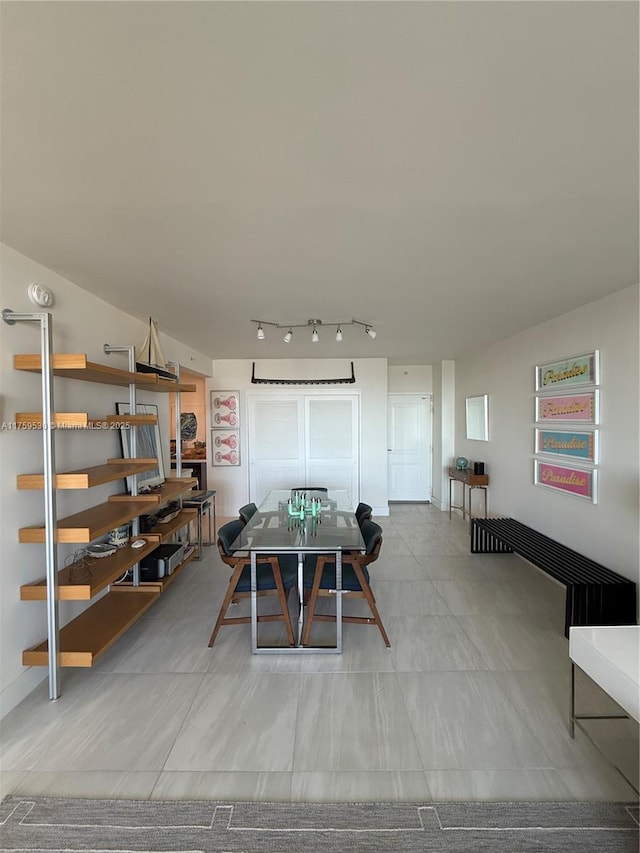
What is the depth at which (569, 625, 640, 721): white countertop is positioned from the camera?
1.48m

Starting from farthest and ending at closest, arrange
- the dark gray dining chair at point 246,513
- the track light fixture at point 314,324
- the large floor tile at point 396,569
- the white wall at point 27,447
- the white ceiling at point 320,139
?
1. the large floor tile at point 396,569
2. the track light fixture at point 314,324
3. the dark gray dining chair at point 246,513
4. the white wall at point 27,447
5. the white ceiling at point 320,139

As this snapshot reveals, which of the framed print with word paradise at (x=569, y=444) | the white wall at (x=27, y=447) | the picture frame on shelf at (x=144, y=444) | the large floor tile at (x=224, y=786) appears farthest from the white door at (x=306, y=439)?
the large floor tile at (x=224, y=786)

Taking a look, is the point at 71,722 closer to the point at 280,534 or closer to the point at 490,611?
the point at 280,534

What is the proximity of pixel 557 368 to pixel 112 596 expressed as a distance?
4.15 meters

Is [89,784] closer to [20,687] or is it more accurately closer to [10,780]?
[10,780]

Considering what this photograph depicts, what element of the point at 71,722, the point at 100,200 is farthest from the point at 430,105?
the point at 71,722

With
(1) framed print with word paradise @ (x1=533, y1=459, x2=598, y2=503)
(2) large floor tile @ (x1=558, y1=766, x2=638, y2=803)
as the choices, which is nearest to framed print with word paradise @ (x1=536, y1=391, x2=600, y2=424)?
(1) framed print with word paradise @ (x1=533, y1=459, x2=598, y2=503)

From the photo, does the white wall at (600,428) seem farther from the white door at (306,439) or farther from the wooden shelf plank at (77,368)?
the wooden shelf plank at (77,368)

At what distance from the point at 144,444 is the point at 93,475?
3.54 feet

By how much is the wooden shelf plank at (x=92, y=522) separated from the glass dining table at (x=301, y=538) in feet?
2.42

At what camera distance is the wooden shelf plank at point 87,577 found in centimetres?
201

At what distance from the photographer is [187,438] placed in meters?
7.00

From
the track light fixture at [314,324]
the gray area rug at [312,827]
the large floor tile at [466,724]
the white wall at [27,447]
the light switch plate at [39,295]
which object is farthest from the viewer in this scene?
the track light fixture at [314,324]

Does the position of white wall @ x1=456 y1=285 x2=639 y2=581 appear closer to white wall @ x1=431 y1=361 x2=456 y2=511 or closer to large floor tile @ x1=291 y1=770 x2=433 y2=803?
white wall @ x1=431 y1=361 x2=456 y2=511
